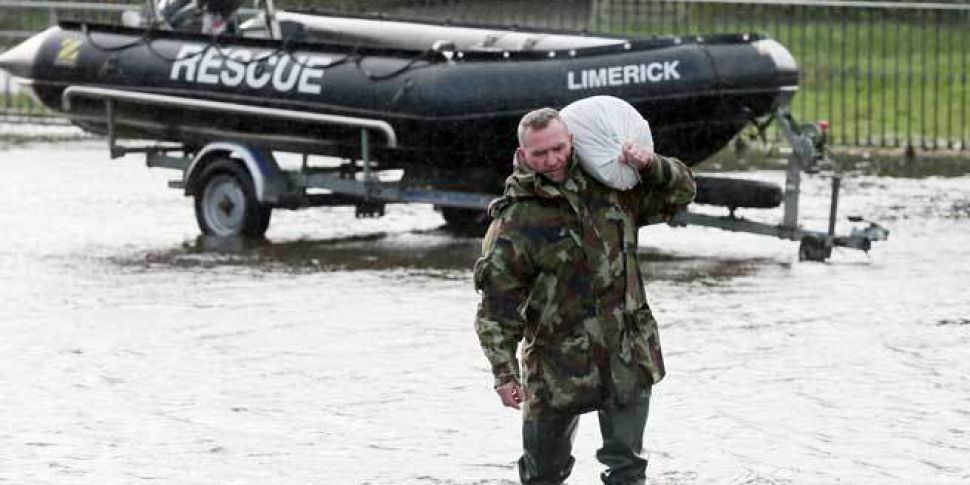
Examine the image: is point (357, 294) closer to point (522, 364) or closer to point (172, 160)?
Result: point (172, 160)

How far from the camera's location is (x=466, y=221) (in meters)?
17.5

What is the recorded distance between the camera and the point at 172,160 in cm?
1745

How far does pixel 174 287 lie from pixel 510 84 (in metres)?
2.63

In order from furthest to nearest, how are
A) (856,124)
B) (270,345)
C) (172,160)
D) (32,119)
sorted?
1. (32,119)
2. (856,124)
3. (172,160)
4. (270,345)

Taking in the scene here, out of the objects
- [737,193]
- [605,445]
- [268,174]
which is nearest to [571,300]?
[605,445]

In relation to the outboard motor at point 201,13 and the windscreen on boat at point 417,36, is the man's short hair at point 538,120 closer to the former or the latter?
the windscreen on boat at point 417,36

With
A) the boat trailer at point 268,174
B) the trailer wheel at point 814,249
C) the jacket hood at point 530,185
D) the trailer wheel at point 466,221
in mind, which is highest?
the jacket hood at point 530,185

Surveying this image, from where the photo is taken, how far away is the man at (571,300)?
7.38 m

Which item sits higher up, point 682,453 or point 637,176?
point 637,176

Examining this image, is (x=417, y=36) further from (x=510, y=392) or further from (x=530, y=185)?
(x=510, y=392)

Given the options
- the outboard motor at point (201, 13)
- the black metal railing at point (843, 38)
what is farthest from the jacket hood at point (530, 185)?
the black metal railing at point (843, 38)

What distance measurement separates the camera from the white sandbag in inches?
289

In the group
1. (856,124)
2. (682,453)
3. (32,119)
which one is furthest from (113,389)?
(32,119)

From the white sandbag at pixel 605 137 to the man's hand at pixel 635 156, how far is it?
0.01 meters
